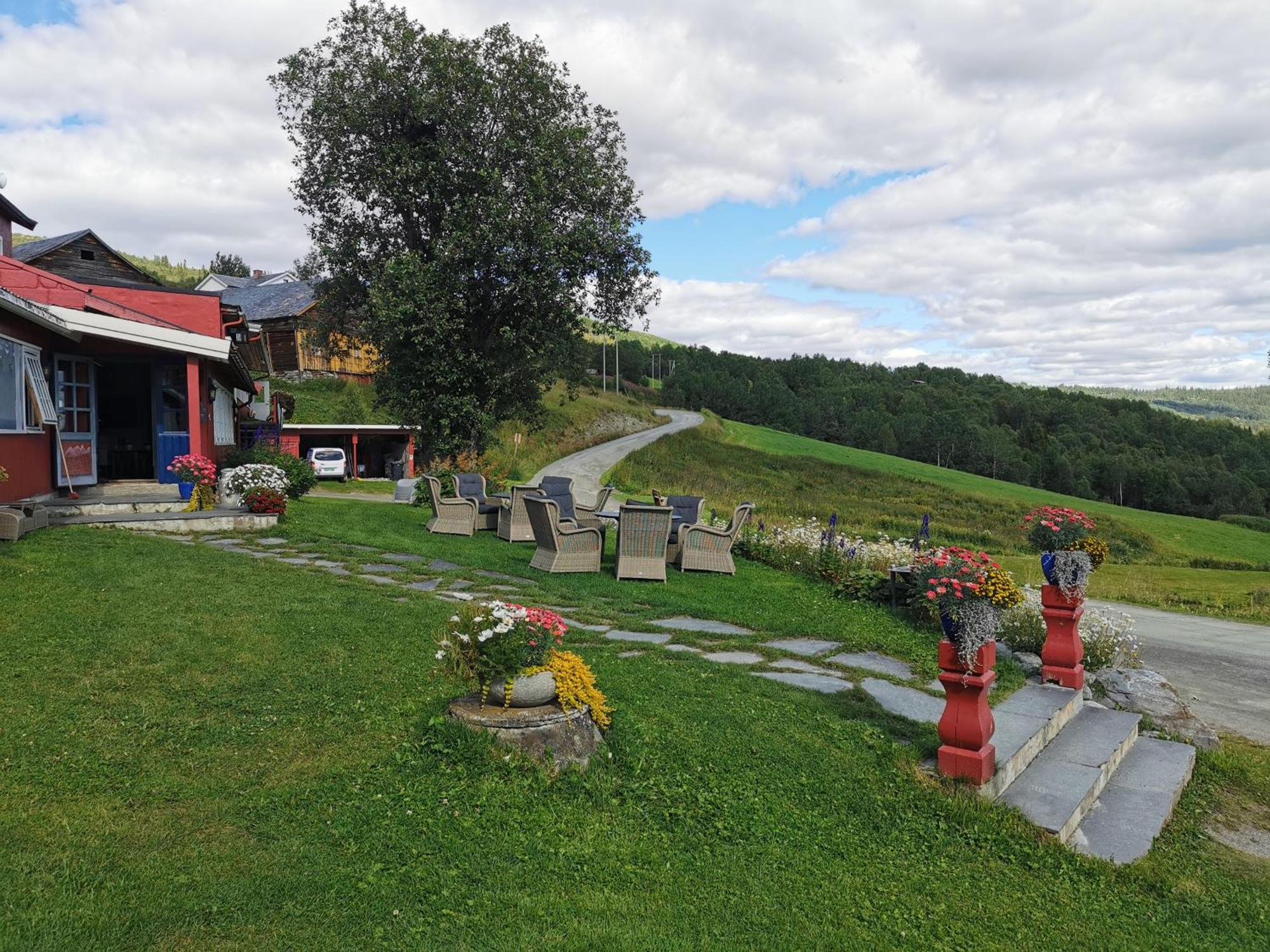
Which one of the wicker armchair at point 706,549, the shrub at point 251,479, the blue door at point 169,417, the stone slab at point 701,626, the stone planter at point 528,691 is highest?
the blue door at point 169,417

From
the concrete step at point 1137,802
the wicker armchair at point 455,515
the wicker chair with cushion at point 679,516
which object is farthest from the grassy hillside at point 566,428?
the concrete step at point 1137,802

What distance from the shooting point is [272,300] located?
38250 millimetres

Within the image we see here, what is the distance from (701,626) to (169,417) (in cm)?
1122

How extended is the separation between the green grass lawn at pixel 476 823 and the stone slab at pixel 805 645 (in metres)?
1.22

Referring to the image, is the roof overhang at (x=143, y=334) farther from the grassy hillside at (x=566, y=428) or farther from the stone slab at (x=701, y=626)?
the grassy hillside at (x=566, y=428)

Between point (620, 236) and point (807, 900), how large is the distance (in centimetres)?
1565

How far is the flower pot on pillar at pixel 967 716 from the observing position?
13.4 ft

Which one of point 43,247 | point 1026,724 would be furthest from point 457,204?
point 43,247

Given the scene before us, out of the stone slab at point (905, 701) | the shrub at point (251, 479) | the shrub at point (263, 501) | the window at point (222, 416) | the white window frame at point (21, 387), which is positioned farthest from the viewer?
the window at point (222, 416)

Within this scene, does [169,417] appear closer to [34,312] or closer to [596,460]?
[34,312]

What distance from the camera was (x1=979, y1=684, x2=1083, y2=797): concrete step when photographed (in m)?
4.39

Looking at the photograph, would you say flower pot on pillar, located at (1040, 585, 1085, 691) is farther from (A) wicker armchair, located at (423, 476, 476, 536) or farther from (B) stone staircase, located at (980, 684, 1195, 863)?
(A) wicker armchair, located at (423, 476, 476, 536)

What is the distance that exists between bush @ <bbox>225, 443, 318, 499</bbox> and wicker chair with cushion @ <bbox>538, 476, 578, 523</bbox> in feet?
18.4

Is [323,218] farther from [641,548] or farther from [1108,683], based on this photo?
[1108,683]
